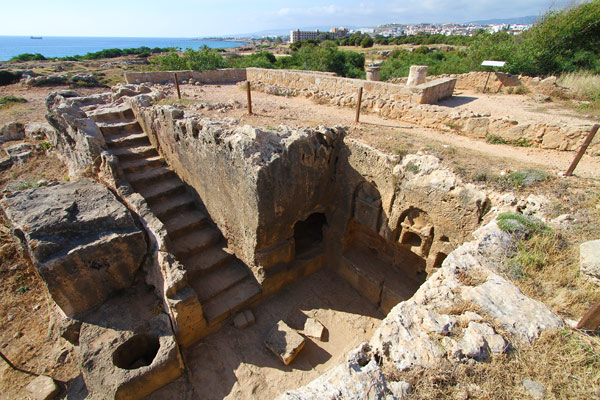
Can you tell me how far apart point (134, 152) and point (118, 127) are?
1.22 meters

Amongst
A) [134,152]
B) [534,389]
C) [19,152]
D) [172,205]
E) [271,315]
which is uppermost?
[534,389]

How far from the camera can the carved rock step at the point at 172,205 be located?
285 inches

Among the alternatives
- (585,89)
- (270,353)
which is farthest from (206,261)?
(585,89)

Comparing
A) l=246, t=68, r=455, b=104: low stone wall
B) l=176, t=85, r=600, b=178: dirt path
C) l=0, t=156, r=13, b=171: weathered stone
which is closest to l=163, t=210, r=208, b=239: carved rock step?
l=176, t=85, r=600, b=178: dirt path

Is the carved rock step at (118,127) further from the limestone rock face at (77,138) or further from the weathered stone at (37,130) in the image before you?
the weathered stone at (37,130)

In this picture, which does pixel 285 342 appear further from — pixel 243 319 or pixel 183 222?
pixel 183 222

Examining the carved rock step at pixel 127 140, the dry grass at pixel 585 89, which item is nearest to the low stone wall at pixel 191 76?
the carved rock step at pixel 127 140

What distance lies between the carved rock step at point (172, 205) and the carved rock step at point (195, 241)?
76 centimetres

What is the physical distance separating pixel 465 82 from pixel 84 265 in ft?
49.4

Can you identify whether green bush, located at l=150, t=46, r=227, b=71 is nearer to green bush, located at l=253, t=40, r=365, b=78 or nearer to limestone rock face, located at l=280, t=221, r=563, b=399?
green bush, located at l=253, t=40, r=365, b=78

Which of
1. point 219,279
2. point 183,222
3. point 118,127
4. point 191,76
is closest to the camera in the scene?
point 219,279

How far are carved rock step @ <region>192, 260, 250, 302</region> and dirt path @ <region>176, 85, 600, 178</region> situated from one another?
3.77 m

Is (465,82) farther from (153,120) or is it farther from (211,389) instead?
(211,389)

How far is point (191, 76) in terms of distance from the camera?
14.3m
